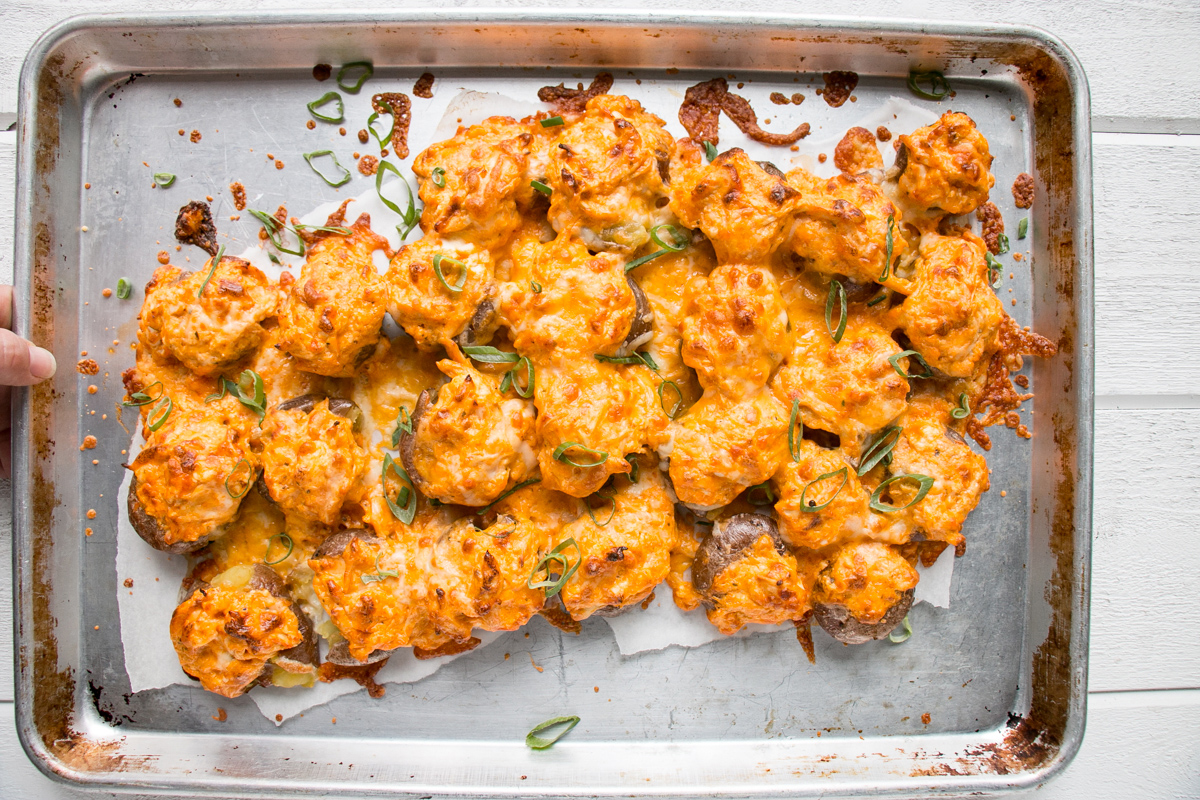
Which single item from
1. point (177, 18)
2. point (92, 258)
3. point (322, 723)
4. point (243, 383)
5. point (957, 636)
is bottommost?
point (322, 723)

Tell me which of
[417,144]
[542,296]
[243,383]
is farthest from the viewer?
[417,144]

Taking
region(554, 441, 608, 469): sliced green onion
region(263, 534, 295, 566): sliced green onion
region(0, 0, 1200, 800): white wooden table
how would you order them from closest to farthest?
1. region(554, 441, 608, 469): sliced green onion
2. region(263, 534, 295, 566): sliced green onion
3. region(0, 0, 1200, 800): white wooden table

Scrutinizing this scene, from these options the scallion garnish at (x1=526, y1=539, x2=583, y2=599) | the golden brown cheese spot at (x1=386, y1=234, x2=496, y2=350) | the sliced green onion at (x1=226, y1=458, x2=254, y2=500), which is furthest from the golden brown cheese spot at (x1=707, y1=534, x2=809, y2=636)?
the sliced green onion at (x1=226, y1=458, x2=254, y2=500)

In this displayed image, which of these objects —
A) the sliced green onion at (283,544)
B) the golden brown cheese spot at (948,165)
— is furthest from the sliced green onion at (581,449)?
the golden brown cheese spot at (948,165)

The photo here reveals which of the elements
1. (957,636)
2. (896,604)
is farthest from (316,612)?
(957,636)

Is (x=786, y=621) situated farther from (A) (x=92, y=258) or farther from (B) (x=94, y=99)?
(B) (x=94, y=99)

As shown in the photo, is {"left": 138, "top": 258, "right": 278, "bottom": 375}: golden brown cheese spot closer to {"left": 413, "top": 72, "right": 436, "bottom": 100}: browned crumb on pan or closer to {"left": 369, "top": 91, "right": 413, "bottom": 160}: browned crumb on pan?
{"left": 369, "top": 91, "right": 413, "bottom": 160}: browned crumb on pan
